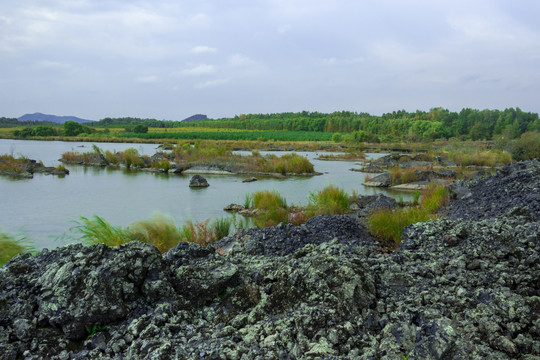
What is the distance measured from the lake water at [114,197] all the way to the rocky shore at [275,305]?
3.68 metres

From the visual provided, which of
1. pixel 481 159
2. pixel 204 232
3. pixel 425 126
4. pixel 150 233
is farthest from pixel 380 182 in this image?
pixel 425 126

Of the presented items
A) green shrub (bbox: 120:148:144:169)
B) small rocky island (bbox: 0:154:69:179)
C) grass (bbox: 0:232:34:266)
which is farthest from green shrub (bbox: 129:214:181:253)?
green shrub (bbox: 120:148:144:169)

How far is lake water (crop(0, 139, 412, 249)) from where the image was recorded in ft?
A: 31.1

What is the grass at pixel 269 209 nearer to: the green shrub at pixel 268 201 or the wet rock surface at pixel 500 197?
the green shrub at pixel 268 201

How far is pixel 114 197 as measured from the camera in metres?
13.5

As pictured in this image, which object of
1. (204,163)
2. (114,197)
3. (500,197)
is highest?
(500,197)

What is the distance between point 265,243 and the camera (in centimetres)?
572

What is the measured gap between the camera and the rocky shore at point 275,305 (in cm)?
271

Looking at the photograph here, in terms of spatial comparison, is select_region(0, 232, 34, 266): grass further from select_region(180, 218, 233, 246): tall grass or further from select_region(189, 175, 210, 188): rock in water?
select_region(189, 175, 210, 188): rock in water

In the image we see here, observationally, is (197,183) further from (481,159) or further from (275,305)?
(481,159)

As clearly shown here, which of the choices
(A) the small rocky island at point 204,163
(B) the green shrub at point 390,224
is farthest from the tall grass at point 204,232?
(A) the small rocky island at point 204,163

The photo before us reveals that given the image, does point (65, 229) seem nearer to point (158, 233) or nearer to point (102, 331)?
point (158, 233)

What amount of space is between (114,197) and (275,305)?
11.6 meters

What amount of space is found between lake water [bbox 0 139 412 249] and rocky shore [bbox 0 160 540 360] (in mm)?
3681
